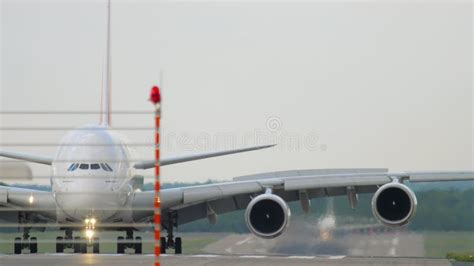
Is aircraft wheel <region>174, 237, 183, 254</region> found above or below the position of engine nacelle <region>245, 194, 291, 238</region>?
below

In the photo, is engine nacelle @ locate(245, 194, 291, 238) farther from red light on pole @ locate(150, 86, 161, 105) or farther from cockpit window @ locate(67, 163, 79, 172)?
red light on pole @ locate(150, 86, 161, 105)

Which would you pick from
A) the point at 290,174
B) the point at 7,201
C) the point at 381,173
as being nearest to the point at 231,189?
the point at 290,174

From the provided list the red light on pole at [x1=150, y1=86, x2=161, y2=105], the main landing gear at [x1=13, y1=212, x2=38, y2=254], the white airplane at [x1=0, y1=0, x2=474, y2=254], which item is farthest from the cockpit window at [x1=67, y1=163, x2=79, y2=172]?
the red light on pole at [x1=150, y1=86, x2=161, y2=105]

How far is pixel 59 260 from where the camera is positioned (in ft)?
52.6

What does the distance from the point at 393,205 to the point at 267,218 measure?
99.4 inches

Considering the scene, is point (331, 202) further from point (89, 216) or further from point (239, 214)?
point (89, 216)

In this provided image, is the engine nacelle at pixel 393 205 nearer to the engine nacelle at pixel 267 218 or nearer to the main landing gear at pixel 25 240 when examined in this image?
the engine nacelle at pixel 267 218

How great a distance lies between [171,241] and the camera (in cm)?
2339

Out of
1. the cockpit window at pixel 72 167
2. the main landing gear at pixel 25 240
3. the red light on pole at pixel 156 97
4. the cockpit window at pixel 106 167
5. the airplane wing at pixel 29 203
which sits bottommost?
the red light on pole at pixel 156 97

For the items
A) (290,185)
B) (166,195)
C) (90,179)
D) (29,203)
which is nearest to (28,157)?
(90,179)

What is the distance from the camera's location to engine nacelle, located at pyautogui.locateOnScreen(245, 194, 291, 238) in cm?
2183

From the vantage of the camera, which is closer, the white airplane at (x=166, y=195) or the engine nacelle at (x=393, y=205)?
the white airplane at (x=166, y=195)

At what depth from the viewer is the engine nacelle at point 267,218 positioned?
21828 mm

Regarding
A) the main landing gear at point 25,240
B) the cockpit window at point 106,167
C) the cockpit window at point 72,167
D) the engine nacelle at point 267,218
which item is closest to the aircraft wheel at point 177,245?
the engine nacelle at point 267,218
